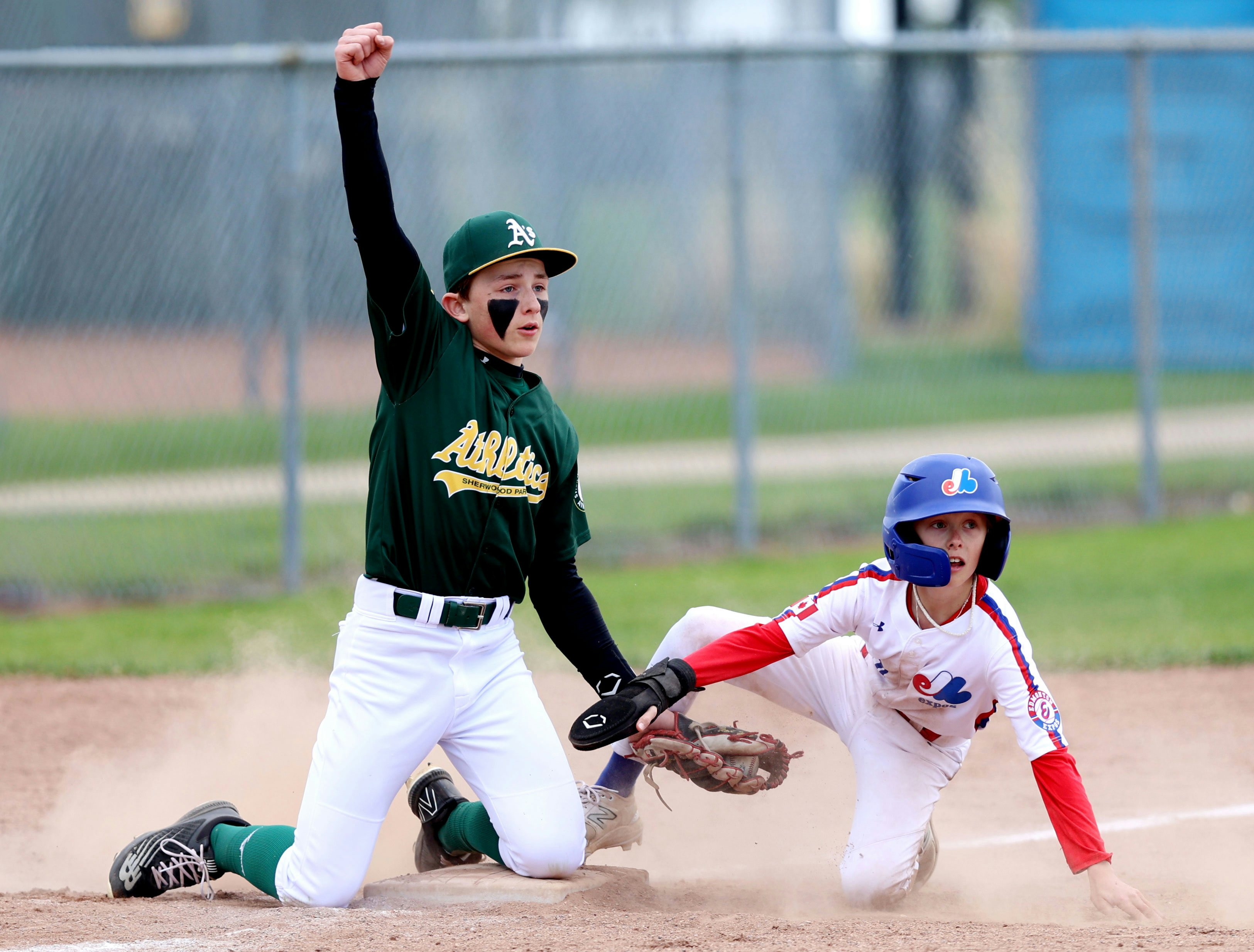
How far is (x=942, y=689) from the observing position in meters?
3.46

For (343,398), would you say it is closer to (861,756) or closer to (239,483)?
(239,483)

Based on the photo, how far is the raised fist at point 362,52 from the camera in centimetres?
307

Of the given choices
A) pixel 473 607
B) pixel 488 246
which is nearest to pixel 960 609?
pixel 473 607

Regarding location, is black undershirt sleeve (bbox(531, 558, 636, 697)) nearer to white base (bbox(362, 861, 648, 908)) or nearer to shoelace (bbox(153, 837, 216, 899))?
white base (bbox(362, 861, 648, 908))

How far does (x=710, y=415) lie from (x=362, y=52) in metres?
5.56

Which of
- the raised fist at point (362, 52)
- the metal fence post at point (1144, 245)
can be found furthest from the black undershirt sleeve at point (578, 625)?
the metal fence post at point (1144, 245)

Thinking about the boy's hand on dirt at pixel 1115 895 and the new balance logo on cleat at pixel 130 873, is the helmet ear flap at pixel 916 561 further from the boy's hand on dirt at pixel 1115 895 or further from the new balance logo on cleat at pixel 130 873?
the new balance logo on cleat at pixel 130 873

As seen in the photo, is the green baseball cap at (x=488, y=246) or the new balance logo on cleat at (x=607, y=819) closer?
the green baseball cap at (x=488, y=246)

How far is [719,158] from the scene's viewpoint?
833 cm

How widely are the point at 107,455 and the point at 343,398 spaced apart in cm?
125

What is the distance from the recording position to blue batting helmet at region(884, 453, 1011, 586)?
3262 mm

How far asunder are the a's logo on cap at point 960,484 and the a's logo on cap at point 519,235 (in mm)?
1111

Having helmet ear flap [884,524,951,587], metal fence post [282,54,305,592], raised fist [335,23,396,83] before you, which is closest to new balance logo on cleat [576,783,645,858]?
helmet ear flap [884,524,951,587]

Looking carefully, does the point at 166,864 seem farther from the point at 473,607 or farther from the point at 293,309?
the point at 293,309
